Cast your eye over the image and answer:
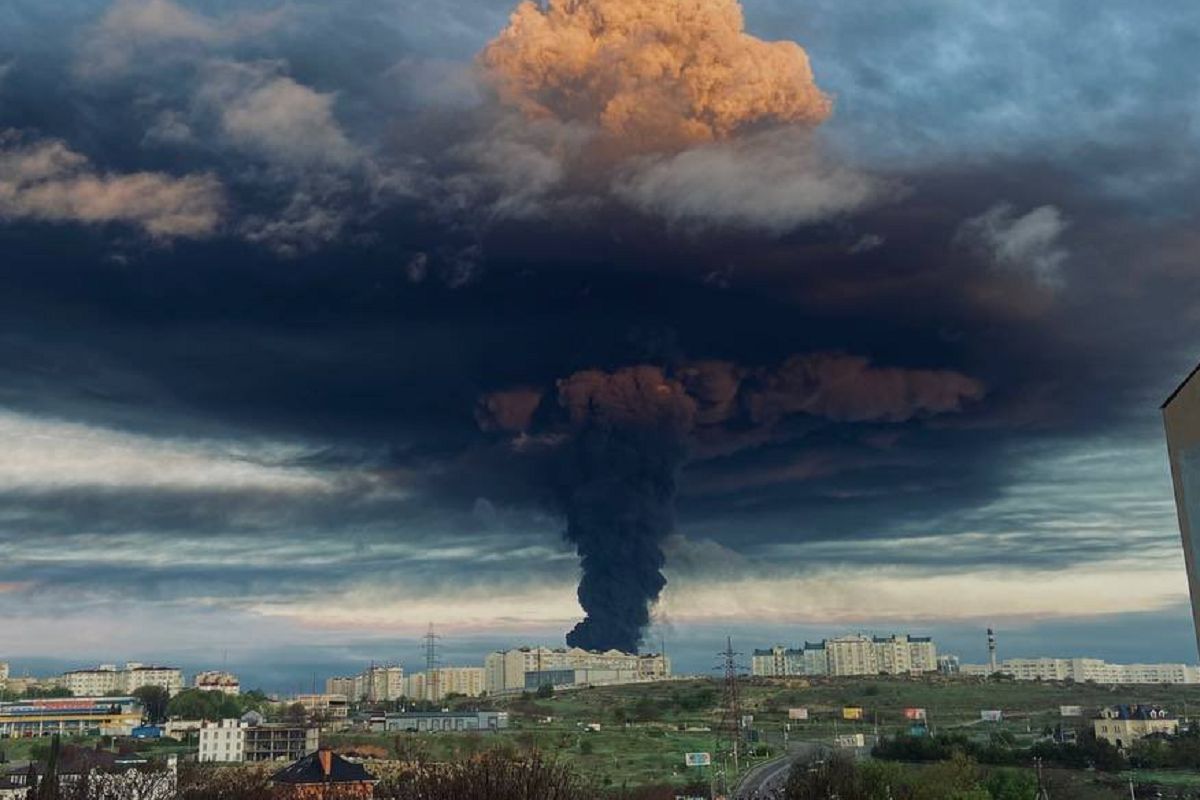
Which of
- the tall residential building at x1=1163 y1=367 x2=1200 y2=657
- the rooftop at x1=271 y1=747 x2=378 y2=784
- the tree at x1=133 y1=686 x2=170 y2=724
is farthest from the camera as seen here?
the tree at x1=133 y1=686 x2=170 y2=724

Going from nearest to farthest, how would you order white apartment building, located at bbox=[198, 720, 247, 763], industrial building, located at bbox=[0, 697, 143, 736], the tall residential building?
the tall residential building
white apartment building, located at bbox=[198, 720, 247, 763]
industrial building, located at bbox=[0, 697, 143, 736]

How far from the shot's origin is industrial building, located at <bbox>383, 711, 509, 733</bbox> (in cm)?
13535

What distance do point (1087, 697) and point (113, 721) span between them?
137069 millimetres

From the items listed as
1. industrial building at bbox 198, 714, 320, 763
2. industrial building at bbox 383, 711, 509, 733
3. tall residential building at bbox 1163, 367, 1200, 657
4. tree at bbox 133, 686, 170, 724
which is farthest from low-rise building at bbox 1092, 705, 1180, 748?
tree at bbox 133, 686, 170, 724

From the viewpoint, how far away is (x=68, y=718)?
156m

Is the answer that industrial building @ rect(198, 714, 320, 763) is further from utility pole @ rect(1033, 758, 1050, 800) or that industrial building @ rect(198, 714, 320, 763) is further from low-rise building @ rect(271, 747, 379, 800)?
utility pole @ rect(1033, 758, 1050, 800)

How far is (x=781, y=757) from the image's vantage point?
102 meters

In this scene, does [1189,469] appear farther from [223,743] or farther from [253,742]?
[253,742]

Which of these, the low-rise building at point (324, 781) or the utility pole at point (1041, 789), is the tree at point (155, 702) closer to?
the low-rise building at point (324, 781)

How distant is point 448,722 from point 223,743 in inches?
1393

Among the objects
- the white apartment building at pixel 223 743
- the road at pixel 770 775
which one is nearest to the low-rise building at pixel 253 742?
the white apartment building at pixel 223 743

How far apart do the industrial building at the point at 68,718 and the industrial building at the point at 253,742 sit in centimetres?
3102

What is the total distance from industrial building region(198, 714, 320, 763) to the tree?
5968 cm

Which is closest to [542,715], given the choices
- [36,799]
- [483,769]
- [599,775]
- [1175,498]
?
[599,775]
